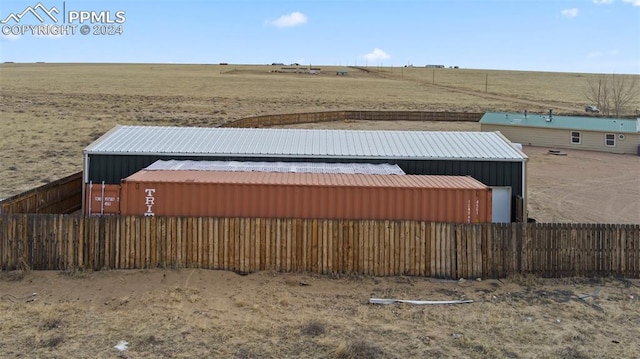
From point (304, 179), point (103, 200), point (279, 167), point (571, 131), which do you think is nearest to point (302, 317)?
point (304, 179)

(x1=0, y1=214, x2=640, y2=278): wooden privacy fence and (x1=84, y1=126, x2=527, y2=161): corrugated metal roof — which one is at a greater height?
(x1=84, y1=126, x2=527, y2=161): corrugated metal roof


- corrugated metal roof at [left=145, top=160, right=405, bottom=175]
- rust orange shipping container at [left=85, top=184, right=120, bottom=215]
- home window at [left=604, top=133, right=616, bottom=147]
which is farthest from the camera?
home window at [left=604, top=133, right=616, bottom=147]

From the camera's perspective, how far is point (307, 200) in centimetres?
1498

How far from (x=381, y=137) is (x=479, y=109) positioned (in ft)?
172

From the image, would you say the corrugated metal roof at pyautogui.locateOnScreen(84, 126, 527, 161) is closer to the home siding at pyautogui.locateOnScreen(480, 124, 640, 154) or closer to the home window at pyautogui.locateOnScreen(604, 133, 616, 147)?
the home siding at pyautogui.locateOnScreen(480, 124, 640, 154)

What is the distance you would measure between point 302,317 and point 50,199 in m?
11.4

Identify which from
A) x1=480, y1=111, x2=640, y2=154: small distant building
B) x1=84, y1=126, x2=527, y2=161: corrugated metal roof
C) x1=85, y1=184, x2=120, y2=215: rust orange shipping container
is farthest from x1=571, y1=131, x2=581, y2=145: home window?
x1=85, y1=184, x2=120, y2=215: rust orange shipping container

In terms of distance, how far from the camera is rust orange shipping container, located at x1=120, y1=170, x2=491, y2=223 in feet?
48.7

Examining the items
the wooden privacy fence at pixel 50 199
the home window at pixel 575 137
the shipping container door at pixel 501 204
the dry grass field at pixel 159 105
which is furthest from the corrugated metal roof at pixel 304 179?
the home window at pixel 575 137

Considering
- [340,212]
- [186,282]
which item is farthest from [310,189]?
[186,282]

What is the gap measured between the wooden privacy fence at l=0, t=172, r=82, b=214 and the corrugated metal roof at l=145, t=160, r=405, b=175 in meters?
3.32

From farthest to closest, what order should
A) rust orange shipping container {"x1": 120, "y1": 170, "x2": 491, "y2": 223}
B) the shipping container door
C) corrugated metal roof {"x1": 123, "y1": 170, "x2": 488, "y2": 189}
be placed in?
the shipping container door
corrugated metal roof {"x1": 123, "y1": 170, "x2": 488, "y2": 189}
rust orange shipping container {"x1": 120, "y1": 170, "x2": 491, "y2": 223}

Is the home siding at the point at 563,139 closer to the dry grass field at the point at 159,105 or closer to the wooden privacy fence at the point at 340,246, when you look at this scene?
the dry grass field at the point at 159,105

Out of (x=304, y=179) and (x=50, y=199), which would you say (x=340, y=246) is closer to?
(x=304, y=179)
